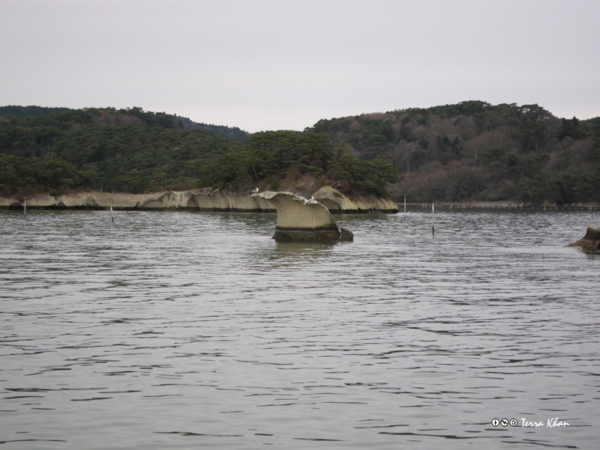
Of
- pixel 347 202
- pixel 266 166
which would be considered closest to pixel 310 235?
pixel 347 202

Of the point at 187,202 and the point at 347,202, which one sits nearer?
the point at 347,202

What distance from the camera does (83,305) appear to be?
14.8m

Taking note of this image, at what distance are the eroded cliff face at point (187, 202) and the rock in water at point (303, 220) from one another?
6306 cm

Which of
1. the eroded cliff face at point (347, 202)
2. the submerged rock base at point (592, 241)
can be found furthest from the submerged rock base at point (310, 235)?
the eroded cliff face at point (347, 202)

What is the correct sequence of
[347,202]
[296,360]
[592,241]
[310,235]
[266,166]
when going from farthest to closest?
[266,166] < [347,202] < [310,235] < [592,241] < [296,360]

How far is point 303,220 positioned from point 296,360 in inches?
1021

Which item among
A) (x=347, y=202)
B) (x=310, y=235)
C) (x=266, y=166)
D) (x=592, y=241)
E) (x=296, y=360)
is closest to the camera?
(x=296, y=360)

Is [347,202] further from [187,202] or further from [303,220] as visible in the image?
[303,220]

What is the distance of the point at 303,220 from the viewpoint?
118 ft

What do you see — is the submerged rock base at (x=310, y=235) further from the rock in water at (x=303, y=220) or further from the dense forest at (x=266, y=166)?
the dense forest at (x=266, y=166)

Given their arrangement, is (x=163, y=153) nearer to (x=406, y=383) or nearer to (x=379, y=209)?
(x=379, y=209)

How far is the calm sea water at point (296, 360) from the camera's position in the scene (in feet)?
23.8

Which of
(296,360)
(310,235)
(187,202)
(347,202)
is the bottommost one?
(296,360)

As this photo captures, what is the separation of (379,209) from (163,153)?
67606mm
